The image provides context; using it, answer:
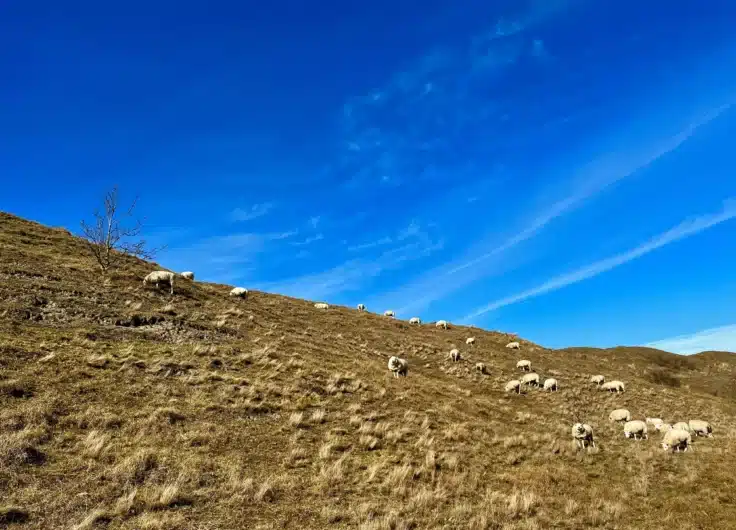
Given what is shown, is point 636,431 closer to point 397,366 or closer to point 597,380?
point 397,366

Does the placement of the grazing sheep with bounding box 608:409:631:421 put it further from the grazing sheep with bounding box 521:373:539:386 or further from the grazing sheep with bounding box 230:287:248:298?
the grazing sheep with bounding box 230:287:248:298

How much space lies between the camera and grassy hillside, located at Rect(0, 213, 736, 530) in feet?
33.8

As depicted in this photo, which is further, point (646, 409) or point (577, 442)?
point (646, 409)

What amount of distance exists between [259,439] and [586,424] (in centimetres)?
1793

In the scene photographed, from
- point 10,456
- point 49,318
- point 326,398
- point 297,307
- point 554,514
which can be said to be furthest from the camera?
point 297,307

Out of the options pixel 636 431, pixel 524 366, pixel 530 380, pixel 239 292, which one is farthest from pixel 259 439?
pixel 524 366

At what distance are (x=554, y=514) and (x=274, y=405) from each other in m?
10.6

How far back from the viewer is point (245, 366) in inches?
843

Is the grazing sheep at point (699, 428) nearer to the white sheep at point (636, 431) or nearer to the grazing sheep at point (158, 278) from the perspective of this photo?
the white sheep at point (636, 431)

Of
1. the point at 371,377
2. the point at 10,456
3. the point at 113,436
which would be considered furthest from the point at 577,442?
the point at 10,456

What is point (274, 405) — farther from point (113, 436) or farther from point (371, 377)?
point (371, 377)

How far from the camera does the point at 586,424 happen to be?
2281cm

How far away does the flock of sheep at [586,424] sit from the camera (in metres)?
20.9

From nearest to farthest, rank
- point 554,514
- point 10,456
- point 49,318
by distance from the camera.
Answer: point 10,456 → point 554,514 → point 49,318
